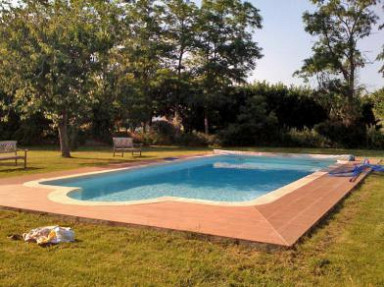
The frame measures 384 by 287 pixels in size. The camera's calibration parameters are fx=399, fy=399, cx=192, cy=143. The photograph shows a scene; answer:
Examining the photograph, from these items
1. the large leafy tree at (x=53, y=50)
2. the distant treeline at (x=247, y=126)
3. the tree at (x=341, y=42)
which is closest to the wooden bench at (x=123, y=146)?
the large leafy tree at (x=53, y=50)

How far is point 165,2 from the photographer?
2481 cm

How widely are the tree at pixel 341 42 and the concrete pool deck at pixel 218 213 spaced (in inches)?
663

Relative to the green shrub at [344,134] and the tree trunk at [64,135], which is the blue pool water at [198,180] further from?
the green shrub at [344,134]

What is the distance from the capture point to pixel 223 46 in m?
24.7

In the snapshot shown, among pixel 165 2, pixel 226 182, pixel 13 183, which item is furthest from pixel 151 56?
pixel 13 183

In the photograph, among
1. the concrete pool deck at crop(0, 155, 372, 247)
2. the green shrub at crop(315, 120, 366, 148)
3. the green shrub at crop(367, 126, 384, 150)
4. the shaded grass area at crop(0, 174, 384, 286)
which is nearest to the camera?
the shaded grass area at crop(0, 174, 384, 286)

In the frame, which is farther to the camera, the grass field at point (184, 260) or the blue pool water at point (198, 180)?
the blue pool water at point (198, 180)

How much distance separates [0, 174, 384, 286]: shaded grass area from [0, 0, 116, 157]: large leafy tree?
9.82 m

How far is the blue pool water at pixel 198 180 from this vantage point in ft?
30.6

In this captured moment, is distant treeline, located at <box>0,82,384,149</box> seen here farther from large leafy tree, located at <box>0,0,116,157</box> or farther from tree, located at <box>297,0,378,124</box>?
large leafy tree, located at <box>0,0,116,157</box>

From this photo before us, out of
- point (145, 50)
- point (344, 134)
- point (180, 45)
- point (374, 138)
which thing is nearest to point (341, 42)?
point (344, 134)

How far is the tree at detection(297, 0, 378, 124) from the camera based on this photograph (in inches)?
897

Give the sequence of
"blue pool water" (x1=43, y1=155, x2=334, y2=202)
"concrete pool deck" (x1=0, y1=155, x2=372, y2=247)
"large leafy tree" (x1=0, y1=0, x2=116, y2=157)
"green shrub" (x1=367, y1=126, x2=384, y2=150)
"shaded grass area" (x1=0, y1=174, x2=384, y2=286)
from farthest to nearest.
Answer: "green shrub" (x1=367, y1=126, x2=384, y2=150)
"large leafy tree" (x1=0, y1=0, x2=116, y2=157)
"blue pool water" (x1=43, y1=155, x2=334, y2=202)
"concrete pool deck" (x1=0, y1=155, x2=372, y2=247)
"shaded grass area" (x1=0, y1=174, x2=384, y2=286)

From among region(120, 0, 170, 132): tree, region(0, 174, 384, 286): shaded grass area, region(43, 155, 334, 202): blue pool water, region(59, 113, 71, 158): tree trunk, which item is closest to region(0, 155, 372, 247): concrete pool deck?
region(0, 174, 384, 286): shaded grass area
